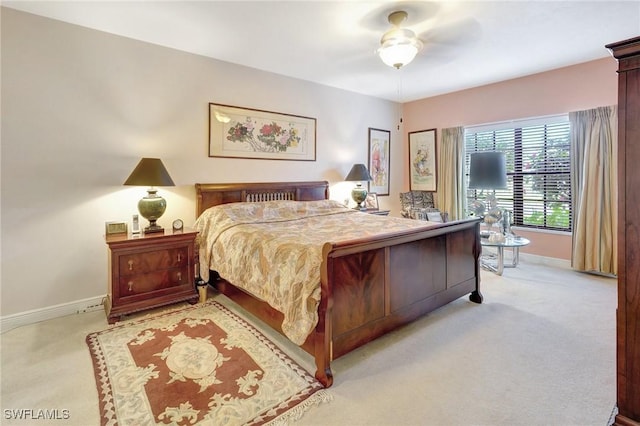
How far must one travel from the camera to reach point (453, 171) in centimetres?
525

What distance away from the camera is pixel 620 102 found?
1.18m

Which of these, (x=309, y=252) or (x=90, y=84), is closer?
(x=309, y=252)

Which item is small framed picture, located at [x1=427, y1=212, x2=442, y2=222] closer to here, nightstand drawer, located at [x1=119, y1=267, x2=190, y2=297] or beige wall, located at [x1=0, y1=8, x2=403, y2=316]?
beige wall, located at [x1=0, y1=8, x2=403, y2=316]

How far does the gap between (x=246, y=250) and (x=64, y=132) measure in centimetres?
199

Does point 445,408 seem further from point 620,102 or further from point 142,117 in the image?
point 142,117

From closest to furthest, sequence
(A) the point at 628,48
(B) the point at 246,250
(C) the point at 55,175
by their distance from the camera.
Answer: (A) the point at 628,48
(B) the point at 246,250
(C) the point at 55,175

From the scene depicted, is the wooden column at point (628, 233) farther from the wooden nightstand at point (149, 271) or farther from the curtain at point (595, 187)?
the curtain at point (595, 187)

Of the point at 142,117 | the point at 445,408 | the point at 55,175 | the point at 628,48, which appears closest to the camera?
the point at 628,48

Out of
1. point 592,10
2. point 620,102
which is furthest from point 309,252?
point 592,10

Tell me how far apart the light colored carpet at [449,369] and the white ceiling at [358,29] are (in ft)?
8.64

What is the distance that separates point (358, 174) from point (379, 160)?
3.13 ft

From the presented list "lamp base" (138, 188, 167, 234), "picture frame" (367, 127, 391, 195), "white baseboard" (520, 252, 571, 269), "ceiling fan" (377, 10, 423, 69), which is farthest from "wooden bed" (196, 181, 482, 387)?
"picture frame" (367, 127, 391, 195)

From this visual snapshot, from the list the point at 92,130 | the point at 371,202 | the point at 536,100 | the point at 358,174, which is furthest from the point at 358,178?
the point at 92,130

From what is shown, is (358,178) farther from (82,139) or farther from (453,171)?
(82,139)
